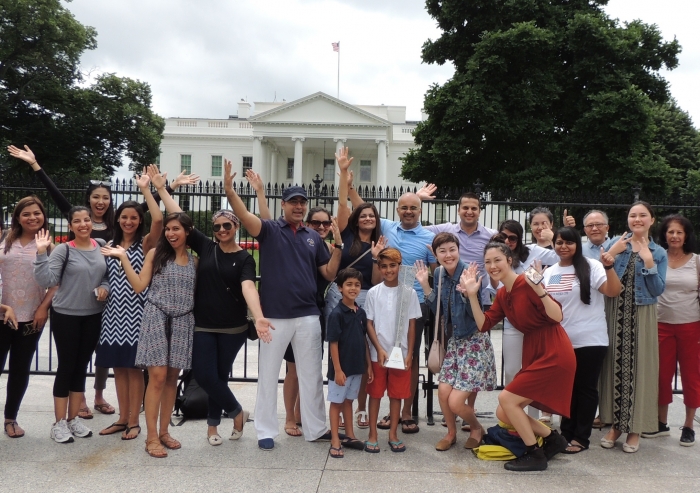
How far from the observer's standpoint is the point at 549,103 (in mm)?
23656

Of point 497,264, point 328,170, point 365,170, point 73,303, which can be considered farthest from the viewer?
point 365,170

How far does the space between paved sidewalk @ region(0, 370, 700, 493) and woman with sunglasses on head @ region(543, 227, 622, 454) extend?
36 centimetres

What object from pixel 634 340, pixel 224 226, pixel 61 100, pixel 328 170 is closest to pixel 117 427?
pixel 224 226

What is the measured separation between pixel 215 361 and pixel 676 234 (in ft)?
12.4

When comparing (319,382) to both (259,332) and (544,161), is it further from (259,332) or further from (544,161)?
(544,161)

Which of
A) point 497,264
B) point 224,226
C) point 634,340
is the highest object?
point 224,226

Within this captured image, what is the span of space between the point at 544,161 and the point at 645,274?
20626mm

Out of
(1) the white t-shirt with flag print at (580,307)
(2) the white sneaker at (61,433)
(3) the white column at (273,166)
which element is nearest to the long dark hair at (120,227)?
(2) the white sneaker at (61,433)

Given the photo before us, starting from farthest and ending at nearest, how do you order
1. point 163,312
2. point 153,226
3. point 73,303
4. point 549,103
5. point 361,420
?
1. point 549,103
2. point 361,420
3. point 153,226
4. point 73,303
5. point 163,312

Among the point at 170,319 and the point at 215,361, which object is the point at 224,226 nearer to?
the point at 170,319

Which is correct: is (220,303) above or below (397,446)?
above

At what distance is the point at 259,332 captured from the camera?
4.15 m

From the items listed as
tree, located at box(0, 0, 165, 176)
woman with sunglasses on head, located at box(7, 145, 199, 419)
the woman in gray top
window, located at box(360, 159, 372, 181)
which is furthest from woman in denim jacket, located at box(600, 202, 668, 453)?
window, located at box(360, 159, 372, 181)

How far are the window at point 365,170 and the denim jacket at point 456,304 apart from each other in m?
50.4
